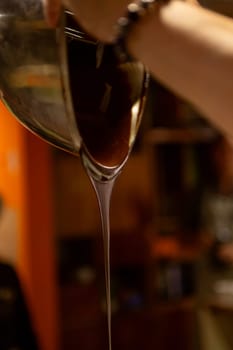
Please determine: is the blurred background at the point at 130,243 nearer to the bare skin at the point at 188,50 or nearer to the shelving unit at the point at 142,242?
the shelving unit at the point at 142,242

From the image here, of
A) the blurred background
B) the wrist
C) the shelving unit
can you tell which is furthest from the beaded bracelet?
the shelving unit

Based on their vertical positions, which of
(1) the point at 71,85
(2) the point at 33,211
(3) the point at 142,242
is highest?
(1) the point at 71,85

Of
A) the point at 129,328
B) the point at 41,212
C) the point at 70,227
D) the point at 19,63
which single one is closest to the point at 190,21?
the point at 19,63

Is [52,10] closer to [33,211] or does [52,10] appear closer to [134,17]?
[134,17]

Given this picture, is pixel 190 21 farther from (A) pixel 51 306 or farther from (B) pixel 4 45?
(A) pixel 51 306

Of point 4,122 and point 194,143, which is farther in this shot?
point 194,143

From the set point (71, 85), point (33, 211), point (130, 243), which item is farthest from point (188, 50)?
point (130, 243)

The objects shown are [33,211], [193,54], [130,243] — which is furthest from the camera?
[130,243]

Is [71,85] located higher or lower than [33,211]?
higher

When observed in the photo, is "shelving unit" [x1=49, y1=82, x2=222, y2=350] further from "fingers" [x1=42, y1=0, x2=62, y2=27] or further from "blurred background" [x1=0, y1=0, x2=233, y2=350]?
"fingers" [x1=42, y1=0, x2=62, y2=27]
